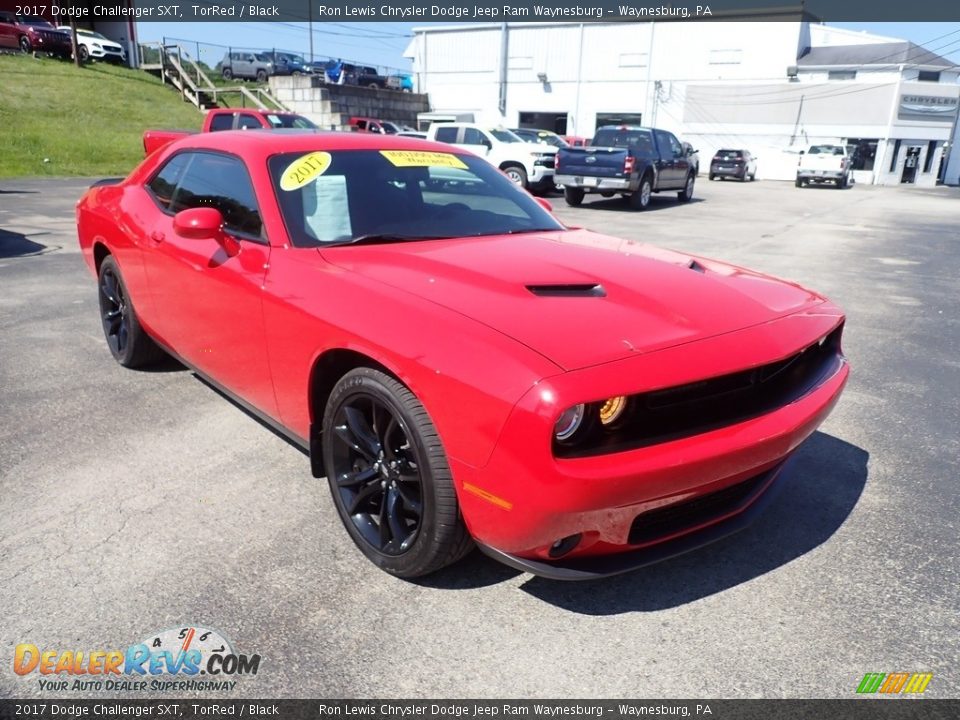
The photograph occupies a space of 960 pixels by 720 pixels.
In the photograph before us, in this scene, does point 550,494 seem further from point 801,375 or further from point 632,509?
point 801,375

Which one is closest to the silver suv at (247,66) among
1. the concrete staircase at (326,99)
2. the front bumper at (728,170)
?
the concrete staircase at (326,99)

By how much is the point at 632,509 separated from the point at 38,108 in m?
27.0

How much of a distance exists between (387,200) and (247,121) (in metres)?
14.8

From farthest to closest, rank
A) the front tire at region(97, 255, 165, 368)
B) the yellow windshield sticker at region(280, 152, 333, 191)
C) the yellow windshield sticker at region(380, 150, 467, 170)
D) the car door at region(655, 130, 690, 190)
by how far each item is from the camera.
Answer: the car door at region(655, 130, 690, 190), the front tire at region(97, 255, 165, 368), the yellow windshield sticker at region(380, 150, 467, 170), the yellow windshield sticker at region(280, 152, 333, 191)

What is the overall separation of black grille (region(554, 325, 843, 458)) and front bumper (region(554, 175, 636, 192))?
45.9ft

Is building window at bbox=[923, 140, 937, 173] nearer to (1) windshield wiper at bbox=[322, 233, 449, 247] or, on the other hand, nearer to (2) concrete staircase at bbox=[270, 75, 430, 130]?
(2) concrete staircase at bbox=[270, 75, 430, 130]

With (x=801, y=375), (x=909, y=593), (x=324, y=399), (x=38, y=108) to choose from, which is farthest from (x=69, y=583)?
(x=38, y=108)

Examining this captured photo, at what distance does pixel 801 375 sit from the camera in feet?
8.71

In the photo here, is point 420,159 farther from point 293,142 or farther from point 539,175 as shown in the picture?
point 539,175

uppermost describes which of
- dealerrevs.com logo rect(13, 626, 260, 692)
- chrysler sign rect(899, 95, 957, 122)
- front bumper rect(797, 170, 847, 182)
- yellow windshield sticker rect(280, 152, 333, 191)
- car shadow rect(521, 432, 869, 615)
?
chrysler sign rect(899, 95, 957, 122)

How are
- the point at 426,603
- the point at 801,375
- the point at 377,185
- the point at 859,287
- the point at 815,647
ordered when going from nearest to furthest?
the point at 815,647 < the point at 426,603 < the point at 801,375 < the point at 377,185 < the point at 859,287

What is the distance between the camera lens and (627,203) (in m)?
18.3

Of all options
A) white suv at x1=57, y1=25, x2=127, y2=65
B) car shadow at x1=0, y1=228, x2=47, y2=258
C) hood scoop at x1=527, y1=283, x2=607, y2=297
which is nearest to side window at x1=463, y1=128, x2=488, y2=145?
car shadow at x1=0, y1=228, x2=47, y2=258

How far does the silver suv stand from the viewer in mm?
40406
